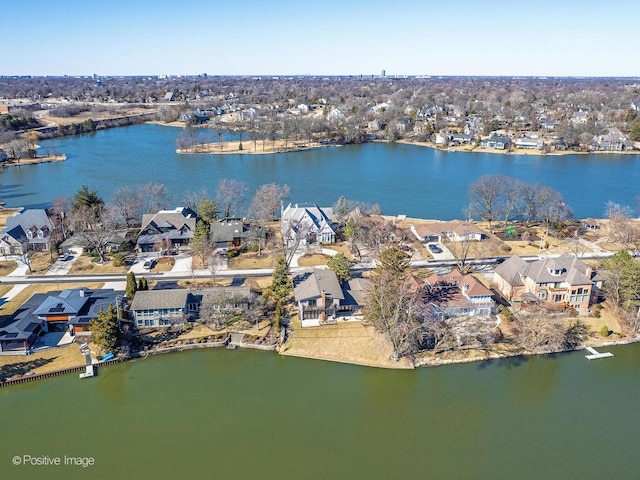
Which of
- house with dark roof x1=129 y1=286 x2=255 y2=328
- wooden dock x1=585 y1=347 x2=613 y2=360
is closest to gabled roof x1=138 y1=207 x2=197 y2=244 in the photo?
house with dark roof x1=129 y1=286 x2=255 y2=328

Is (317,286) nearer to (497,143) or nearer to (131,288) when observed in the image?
(131,288)

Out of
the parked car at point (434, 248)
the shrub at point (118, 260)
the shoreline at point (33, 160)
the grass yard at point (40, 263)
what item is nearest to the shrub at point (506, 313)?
the parked car at point (434, 248)

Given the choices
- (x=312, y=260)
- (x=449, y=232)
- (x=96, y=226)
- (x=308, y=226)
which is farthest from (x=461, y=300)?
(x=96, y=226)

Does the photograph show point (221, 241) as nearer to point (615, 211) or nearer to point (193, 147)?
point (615, 211)

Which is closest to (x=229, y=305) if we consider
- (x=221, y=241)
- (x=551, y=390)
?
(x=221, y=241)

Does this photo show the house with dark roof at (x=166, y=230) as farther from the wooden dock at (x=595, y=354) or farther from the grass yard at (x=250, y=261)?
the wooden dock at (x=595, y=354)
